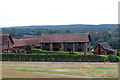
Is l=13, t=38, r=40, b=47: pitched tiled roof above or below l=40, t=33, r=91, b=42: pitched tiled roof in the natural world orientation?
below

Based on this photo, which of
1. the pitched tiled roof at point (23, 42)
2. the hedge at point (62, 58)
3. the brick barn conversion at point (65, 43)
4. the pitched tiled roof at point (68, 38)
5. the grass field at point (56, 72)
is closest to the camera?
the grass field at point (56, 72)

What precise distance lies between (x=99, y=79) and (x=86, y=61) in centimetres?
2562

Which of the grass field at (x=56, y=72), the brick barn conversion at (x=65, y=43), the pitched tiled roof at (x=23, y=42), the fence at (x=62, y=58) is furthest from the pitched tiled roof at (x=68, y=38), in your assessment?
the grass field at (x=56, y=72)

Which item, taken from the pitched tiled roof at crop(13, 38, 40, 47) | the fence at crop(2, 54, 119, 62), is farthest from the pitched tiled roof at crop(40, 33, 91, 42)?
the fence at crop(2, 54, 119, 62)

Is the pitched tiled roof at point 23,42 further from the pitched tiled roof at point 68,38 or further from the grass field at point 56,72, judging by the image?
the grass field at point 56,72

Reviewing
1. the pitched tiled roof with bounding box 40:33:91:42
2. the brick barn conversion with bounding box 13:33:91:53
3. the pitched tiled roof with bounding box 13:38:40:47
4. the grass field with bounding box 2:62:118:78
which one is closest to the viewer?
the grass field with bounding box 2:62:118:78

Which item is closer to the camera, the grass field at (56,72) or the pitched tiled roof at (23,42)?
the grass field at (56,72)

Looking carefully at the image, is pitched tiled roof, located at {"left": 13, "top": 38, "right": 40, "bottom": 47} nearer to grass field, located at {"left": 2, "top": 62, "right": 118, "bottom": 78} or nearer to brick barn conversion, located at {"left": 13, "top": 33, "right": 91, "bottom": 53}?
brick barn conversion, located at {"left": 13, "top": 33, "right": 91, "bottom": 53}

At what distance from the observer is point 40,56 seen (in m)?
51.7

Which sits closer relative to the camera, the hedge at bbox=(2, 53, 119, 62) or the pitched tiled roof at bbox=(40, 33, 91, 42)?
the hedge at bbox=(2, 53, 119, 62)

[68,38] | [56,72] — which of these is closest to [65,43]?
[68,38]

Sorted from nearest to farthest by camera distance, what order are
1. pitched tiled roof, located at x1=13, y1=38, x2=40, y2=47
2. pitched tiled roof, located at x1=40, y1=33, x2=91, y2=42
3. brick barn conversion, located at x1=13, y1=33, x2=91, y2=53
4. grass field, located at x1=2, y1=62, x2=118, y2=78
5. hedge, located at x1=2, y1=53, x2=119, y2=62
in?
grass field, located at x1=2, y1=62, x2=118, y2=78, hedge, located at x1=2, y1=53, x2=119, y2=62, brick barn conversion, located at x1=13, y1=33, x2=91, y2=53, pitched tiled roof, located at x1=40, y1=33, x2=91, y2=42, pitched tiled roof, located at x1=13, y1=38, x2=40, y2=47

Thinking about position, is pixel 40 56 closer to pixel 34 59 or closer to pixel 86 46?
pixel 34 59

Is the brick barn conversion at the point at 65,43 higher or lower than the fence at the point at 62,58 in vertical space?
higher
